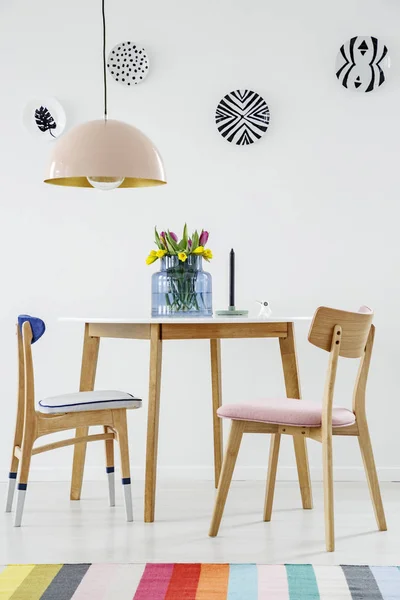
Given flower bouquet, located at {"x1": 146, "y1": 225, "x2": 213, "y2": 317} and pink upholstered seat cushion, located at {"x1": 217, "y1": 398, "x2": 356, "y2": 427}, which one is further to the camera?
flower bouquet, located at {"x1": 146, "y1": 225, "x2": 213, "y2": 317}

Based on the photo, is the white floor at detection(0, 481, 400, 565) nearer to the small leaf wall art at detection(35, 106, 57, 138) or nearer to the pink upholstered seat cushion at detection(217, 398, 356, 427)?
the pink upholstered seat cushion at detection(217, 398, 356, 427)

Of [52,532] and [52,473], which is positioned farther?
[52,473]

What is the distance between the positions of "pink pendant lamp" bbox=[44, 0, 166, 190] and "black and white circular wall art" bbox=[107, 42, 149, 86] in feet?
2.99

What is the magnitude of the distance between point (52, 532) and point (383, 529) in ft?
3.73

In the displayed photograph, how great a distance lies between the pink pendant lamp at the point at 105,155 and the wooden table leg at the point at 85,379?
725mm

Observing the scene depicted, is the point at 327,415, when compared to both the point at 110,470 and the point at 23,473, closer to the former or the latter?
the point at 110,470

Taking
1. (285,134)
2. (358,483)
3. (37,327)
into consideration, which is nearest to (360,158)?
(285,134)

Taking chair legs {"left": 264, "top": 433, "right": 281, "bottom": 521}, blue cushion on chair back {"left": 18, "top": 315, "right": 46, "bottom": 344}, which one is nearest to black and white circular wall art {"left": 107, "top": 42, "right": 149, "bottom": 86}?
blue cushion on chair back {"left": 18, "top": 315, "right": 46, "bottom": 344}

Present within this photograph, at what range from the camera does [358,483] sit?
368cm

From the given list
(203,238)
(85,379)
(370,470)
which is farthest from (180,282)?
(370,470)

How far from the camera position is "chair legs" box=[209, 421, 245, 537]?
278 centimetres

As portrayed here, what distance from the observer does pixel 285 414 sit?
2.69m

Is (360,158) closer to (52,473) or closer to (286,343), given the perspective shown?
(286,343)

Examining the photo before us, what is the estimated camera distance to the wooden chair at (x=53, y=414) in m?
2.93
